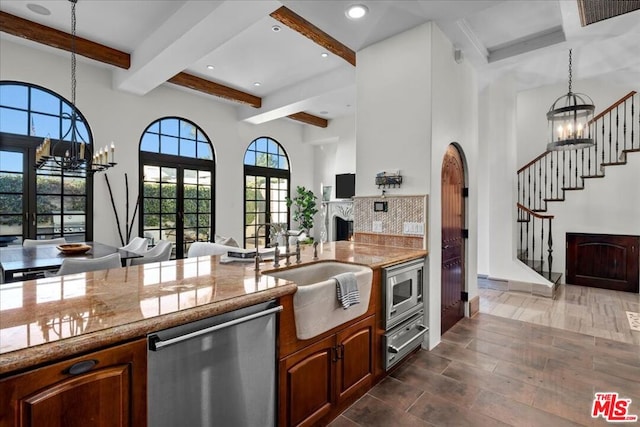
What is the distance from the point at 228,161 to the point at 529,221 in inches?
243

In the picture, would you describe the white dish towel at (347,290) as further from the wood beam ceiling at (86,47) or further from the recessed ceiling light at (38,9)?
the wood beam ceiling at (86,47)

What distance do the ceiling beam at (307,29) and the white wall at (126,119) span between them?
3420 millimetres

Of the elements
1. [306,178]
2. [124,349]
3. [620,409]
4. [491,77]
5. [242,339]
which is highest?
[491,77]

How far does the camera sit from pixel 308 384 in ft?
5.64

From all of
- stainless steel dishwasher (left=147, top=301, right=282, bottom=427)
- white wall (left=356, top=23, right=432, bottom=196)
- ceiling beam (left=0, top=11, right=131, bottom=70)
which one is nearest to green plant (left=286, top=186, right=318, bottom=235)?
ceiling beam (left=0, top=11, right=131, bottom=70)

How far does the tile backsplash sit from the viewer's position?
2.94m

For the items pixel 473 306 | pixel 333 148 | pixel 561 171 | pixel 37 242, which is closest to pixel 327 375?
pixel 473 306

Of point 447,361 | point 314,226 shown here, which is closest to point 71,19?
point 447,361

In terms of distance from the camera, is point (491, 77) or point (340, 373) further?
point (491, 77)

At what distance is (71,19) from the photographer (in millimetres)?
3750

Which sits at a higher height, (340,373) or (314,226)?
(314,226)

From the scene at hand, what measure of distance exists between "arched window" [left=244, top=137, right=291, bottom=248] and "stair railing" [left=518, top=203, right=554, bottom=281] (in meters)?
5.10

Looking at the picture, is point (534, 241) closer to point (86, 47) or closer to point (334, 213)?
point (334, 213)

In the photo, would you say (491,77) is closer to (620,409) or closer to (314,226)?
(620,409)
